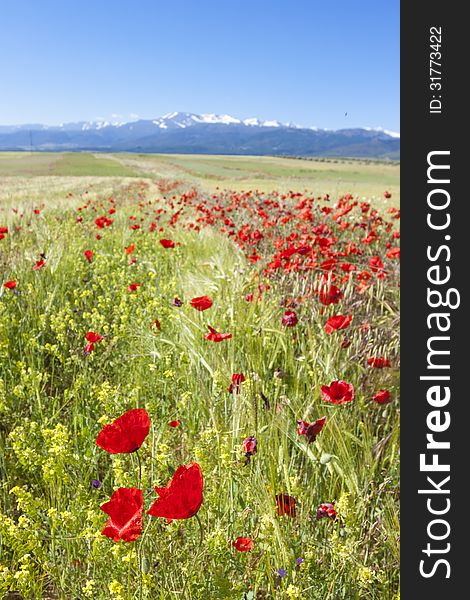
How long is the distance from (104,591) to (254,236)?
11.1 feet

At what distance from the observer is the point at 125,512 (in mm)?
1000

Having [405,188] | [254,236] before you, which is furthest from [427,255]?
[254,236]

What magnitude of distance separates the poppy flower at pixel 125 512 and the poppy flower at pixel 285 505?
359 mm

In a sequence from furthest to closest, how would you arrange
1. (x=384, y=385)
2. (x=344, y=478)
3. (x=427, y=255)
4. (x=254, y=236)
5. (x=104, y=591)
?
1. (x=254, y=236)
2. (x=384, y=385)
3. (x=344, y=478)
4. (x=104, y=591)
5. (x=427, y=255)

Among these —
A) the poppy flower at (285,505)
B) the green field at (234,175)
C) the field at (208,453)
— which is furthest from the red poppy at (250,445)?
the green field at (234,175)

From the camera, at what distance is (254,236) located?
432 centimetres

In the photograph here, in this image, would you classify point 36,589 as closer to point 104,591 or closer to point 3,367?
point 104,591

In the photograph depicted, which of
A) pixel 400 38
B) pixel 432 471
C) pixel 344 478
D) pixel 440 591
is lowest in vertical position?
pixel 344 478

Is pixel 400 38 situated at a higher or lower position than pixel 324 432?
higher

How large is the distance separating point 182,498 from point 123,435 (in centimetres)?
24

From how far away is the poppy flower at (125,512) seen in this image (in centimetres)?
96

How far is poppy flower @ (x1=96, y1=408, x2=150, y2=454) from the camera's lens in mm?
1069

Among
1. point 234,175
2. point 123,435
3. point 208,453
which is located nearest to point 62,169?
point 234,175

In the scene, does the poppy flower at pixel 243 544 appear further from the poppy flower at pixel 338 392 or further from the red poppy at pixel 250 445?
the poppy flower at pixel 338 392
